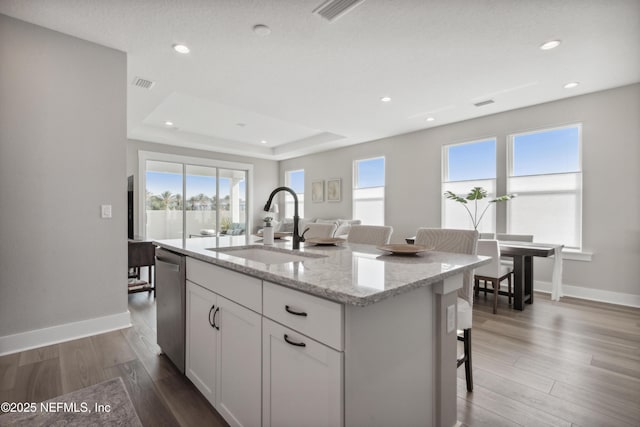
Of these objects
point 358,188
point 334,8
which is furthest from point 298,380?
point 358,188

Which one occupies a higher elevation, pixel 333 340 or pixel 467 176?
pixel 467 176

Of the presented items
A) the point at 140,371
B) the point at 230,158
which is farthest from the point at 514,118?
the point at 230,158

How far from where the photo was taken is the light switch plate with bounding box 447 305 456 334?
1320 mm

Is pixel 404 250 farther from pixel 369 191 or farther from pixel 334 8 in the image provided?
pixel 369 191

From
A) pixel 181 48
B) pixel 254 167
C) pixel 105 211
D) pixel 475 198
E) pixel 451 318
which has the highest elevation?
pixel 181 48

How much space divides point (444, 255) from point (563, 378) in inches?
50.4

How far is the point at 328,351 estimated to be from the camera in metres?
0.93

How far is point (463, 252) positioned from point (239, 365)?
1502 millimetres

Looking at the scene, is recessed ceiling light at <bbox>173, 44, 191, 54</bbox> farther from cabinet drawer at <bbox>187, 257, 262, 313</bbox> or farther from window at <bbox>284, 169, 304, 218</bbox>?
window at <bbox>284, 169, 304, 218</bbox>

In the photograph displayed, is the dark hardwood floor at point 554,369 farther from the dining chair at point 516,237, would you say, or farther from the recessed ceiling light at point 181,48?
the recessed ceiling light at point 181,48

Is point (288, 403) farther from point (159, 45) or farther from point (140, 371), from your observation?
point (159, 45)

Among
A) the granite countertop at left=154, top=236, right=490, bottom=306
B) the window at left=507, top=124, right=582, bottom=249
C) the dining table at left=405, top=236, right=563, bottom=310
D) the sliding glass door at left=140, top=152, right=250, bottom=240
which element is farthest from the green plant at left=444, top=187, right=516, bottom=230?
the sliding glass door at left=140, top=152, right=250, bottom=240

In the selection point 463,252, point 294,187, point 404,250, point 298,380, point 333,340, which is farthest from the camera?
point 294,187

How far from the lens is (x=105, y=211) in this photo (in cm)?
270
